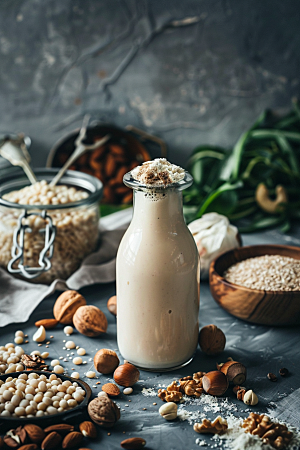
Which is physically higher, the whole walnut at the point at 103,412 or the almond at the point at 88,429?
the whole walnut at the point at 103,412

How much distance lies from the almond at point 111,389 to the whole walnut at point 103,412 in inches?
2.4

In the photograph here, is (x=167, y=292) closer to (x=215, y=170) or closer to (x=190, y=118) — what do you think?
(x=215, y=170)

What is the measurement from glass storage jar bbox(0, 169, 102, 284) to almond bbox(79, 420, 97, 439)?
41 cm

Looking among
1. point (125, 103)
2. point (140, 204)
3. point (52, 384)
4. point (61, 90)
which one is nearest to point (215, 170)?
point (125, 103)

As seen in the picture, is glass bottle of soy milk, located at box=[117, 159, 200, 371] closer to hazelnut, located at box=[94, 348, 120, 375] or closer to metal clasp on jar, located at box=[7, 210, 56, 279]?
hazelnut, located at box=[94, 348, 120, 375]

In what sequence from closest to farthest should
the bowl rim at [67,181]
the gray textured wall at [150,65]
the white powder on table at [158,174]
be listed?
1. the white powder on table at [158,174]
2. the bowl rim at [67,181]
3. the gray textured wall at [150,65]

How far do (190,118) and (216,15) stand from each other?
0.36 metres

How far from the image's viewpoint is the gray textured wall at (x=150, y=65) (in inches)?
64.7

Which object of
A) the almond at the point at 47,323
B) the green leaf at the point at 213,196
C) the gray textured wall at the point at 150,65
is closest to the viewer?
the almond at the point at 47,323

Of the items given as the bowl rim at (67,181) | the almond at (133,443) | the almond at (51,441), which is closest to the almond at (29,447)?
the almond at (51,441)

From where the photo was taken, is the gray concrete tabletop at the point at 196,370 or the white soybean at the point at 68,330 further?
the white soybean at the point at 68,330

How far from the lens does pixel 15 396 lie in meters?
0.67

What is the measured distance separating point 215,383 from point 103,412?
182mm

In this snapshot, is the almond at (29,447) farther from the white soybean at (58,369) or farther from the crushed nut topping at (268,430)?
the crushed nut topping at (268,430)
